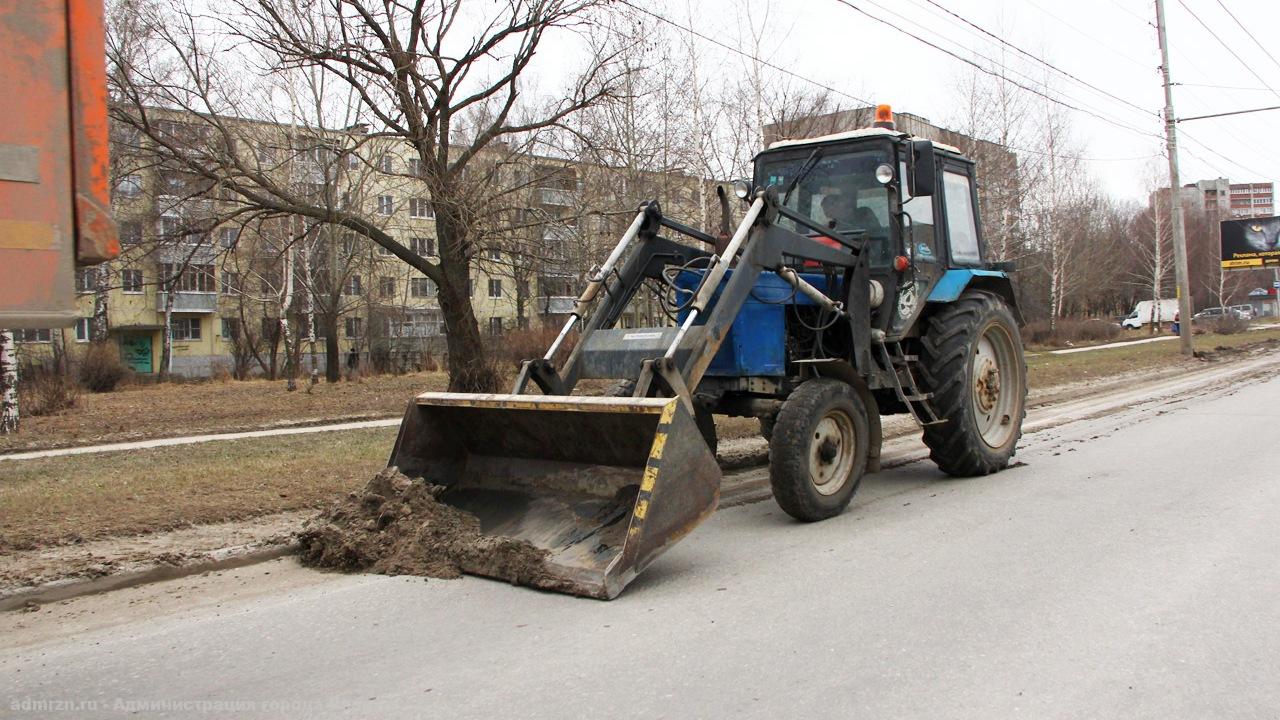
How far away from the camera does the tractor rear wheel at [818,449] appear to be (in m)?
6.39

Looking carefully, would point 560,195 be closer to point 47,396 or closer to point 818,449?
point 47,396

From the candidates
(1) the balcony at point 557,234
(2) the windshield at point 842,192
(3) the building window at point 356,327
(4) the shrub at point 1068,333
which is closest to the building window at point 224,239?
(1) the balcony at point 557,234

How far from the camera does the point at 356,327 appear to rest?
43219 mm

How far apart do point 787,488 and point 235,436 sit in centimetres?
961

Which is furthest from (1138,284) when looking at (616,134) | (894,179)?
(894,179)

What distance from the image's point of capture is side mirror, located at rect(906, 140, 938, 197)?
25.2 feet

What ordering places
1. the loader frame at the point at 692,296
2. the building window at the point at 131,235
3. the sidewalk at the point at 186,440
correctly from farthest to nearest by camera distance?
the building window at the point at 131,235 → the sidewalk at the point at 186,440 → the loader frame at the point at 692,296

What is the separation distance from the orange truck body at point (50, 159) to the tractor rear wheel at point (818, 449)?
4.36 metres

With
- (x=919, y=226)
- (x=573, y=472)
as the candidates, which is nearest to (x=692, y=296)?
(x=573, y=472)

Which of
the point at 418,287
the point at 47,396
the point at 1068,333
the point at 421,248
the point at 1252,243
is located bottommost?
the point at 47,396

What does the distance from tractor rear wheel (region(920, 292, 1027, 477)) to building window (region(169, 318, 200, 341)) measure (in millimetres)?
50473

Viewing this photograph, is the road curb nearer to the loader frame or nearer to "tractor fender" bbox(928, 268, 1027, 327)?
the loader frame

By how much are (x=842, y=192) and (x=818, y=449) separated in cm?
269

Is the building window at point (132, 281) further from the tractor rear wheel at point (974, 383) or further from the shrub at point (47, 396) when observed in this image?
the tractor rear wheel at point (974, 383)
